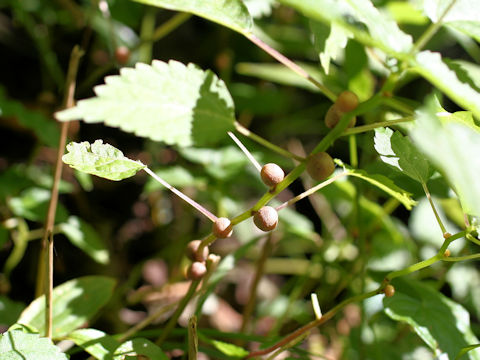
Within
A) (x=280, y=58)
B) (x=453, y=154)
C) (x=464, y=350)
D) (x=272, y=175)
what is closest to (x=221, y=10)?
(x=280, y=58)

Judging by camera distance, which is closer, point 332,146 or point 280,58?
point 280,58

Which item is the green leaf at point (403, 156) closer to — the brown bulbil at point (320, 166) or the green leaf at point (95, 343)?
the brown bulbil at point (320, 166)

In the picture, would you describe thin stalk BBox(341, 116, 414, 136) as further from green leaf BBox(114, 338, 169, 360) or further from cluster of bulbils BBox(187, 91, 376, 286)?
green leaf BBox(114, 338, 169, 360)

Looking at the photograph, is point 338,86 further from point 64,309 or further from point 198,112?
point 64,309

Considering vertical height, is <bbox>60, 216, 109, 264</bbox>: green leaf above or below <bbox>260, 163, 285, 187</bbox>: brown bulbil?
above

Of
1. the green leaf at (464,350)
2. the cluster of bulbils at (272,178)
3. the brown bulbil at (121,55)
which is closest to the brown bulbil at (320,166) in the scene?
the cluster of bulbils at (272,178)

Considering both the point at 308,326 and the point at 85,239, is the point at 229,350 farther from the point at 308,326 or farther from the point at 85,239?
the point at 85,239

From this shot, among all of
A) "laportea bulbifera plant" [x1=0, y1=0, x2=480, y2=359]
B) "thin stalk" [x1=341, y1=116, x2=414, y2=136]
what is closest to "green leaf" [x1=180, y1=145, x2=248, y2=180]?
"laportea bulbifera plant" [x1=0, y1=0, x2=480, y2=359]
